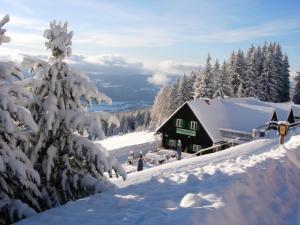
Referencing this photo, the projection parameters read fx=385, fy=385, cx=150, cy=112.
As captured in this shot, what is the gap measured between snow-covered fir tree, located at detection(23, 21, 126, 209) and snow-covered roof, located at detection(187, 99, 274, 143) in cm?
2837

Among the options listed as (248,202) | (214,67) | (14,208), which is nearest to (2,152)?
(14,208)

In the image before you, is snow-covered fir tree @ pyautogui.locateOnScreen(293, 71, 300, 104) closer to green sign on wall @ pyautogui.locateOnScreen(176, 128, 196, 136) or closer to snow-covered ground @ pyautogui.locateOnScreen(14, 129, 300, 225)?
green sign on wall @ pyautogui.locateOnScreen(176, 128, 196, 136)

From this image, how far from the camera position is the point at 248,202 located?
28.1ft

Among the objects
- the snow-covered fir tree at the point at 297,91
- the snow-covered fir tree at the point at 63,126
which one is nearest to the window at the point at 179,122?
the snow-covered fir tree at the point at 63,126

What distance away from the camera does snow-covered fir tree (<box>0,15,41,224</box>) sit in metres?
7.66

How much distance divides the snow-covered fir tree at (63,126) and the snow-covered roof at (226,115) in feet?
93.1

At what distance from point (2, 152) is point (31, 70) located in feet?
9.32

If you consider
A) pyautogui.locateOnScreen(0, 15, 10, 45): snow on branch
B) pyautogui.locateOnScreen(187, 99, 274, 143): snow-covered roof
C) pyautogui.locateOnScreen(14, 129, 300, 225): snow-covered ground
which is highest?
pyautogui.locateOnScreen(0, 15, 10, 45): snow on branch

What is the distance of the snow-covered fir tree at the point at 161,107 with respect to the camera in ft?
285

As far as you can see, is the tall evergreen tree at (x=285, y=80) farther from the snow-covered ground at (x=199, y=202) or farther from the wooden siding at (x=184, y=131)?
the snow-covered ground at (x=199, y=202)

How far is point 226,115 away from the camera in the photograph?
41344 millimetres

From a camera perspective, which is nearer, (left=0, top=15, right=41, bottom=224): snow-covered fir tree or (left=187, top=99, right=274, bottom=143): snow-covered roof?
(left=0, top=15, right=41, bottom=224): snow-covered fir tree

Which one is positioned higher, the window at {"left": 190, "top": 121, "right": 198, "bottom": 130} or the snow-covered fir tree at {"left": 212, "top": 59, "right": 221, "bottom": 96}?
the snow-covered fir tree at {"left": 212, "top": 59, "right": 221, "bottom": 96}

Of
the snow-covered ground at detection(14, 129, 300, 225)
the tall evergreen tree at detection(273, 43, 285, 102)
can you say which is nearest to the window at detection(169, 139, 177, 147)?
the snow-covered ground at detection(14, 129, 300, 225)
